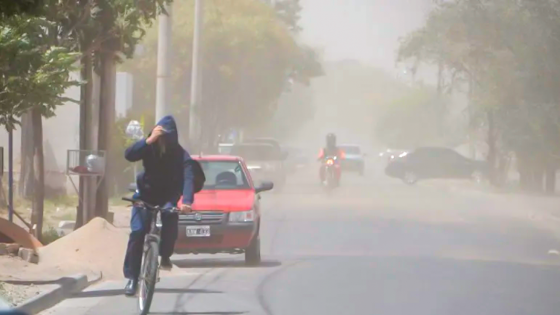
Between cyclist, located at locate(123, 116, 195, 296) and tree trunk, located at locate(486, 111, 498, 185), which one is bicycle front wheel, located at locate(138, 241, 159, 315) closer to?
cyclist, located at locate(123, 116, 195, 296)

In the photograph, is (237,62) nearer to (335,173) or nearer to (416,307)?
(335,173)

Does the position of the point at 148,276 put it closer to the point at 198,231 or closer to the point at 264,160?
the point at 198,231

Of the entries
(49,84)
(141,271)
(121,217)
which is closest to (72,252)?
(49,84)

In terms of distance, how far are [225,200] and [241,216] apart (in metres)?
0.52

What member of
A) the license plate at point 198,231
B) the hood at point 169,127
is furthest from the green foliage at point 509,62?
the hood at point 169,127

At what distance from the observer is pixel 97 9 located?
16.2 m

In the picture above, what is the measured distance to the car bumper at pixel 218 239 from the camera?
15.3 metres

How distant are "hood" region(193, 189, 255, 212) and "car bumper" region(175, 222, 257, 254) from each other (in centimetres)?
28

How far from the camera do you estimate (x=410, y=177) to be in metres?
50.4

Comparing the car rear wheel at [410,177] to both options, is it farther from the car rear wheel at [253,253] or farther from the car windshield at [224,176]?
the car rear wheel at [253,253]

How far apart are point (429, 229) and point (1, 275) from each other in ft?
44.5

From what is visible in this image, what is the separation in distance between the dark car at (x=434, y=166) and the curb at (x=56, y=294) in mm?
37270

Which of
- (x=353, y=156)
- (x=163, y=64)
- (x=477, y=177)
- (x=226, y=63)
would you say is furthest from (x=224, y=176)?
(x=353, y=156)

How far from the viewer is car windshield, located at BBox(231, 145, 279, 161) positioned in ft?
134
